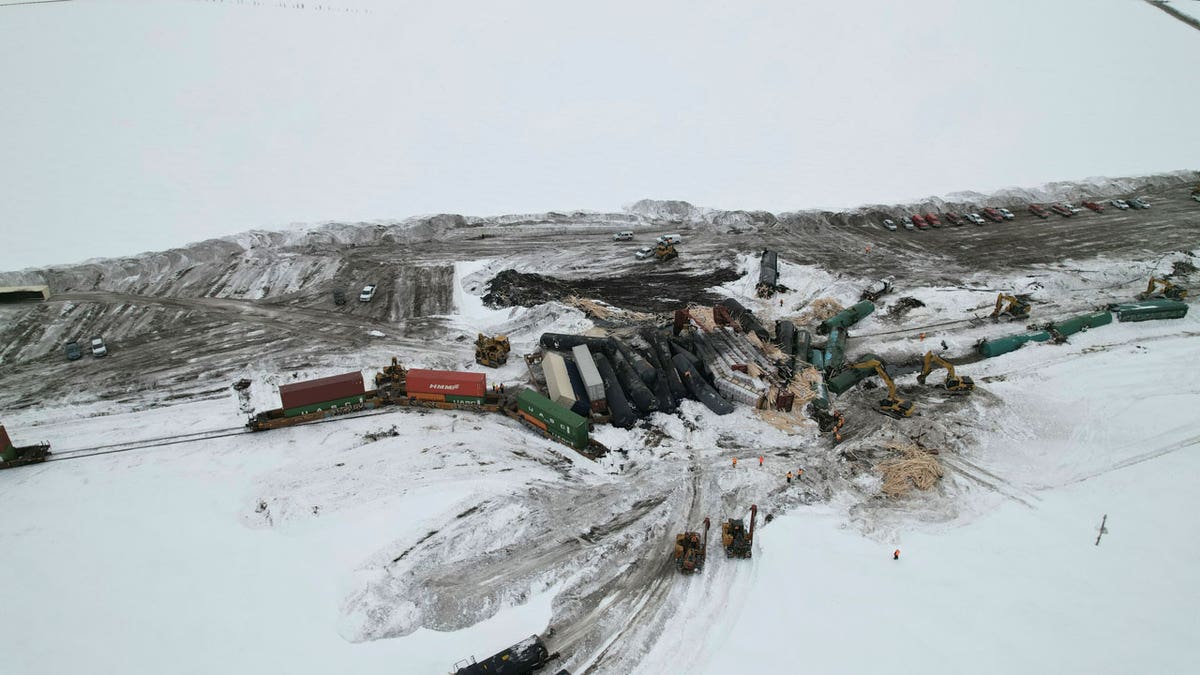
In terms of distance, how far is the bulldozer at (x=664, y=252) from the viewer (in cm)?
4453

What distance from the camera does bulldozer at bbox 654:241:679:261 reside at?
146ft

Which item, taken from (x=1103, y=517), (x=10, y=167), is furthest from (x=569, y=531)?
(x=10, y=167)

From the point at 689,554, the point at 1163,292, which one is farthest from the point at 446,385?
the point at 1163,292

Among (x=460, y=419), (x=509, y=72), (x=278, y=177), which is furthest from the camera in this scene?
(x=509, y=72)

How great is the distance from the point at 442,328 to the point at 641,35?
51.8 meters

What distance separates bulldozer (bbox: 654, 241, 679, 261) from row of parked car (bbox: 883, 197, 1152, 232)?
18.6m

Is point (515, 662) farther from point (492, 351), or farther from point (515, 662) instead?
point (492, 351)

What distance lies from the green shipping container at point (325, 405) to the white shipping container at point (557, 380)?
8643 millimetres

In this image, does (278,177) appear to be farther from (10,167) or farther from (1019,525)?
(1019,525)

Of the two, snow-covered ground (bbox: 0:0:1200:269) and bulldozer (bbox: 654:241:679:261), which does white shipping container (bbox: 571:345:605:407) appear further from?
snow-covered ground (bbox: 0:0:1200:269)

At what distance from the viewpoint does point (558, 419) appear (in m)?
27.0

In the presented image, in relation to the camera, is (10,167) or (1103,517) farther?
(10,167)

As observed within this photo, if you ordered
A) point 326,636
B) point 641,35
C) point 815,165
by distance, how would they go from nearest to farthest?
point 326,636 < point 815,165 < point 641,35

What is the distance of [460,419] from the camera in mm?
28641
